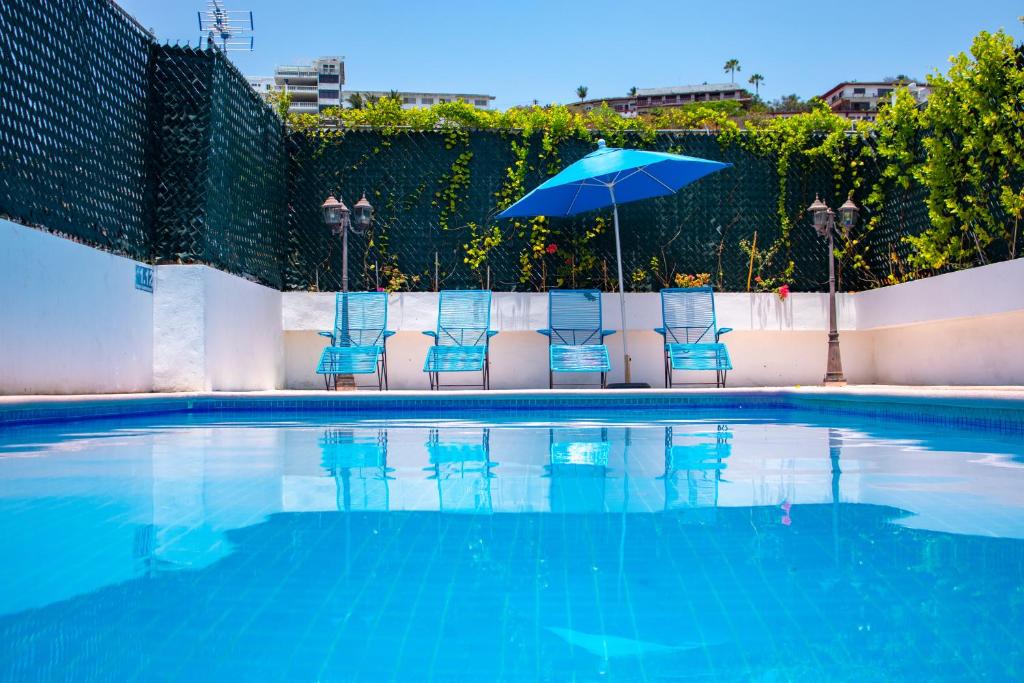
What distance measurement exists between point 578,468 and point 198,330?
426 cm

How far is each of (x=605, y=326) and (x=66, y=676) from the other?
7.19 metres

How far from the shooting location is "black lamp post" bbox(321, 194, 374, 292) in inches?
298

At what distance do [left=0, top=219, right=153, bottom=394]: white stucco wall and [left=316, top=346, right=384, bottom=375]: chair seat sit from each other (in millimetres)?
1502

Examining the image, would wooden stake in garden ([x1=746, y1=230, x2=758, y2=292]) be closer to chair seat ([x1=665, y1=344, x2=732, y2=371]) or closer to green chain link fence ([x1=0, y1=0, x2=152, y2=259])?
chair seat ([x1=665, y1=344, x2=732, y2=371])

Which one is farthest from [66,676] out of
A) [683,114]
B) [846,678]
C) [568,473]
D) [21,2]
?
[683,114]

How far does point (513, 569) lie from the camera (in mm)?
1715

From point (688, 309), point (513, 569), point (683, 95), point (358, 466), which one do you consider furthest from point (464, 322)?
point (683, 95)

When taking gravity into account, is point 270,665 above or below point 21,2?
below

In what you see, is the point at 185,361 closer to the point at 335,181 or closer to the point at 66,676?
the point at 335,181

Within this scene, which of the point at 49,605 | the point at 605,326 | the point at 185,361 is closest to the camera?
the point at 49,605

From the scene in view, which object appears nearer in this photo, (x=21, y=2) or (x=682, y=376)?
(x=21, y=2)

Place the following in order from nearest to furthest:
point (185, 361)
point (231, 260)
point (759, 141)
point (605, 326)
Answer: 1. point (185, 361)
2. point (231, 260)
3. point (605, 326)
4. point (759, 141)

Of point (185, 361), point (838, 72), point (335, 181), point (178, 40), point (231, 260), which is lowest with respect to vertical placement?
point (185, 361)

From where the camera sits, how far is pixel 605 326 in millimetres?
8141
